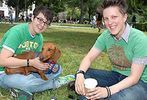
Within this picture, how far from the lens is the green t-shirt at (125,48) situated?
13.8 feet

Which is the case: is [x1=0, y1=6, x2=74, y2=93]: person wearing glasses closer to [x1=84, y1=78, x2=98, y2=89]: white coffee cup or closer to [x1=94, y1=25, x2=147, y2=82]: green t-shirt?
[x1=94, y1=25, x2=147, y2=82]: green t-shirt

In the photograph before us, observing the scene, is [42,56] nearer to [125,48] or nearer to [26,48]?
[26,48]

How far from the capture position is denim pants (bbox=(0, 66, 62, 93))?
218 inches

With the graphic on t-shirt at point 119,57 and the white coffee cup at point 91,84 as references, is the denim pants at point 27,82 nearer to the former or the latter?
the graphic on t-shirt at point 119,57

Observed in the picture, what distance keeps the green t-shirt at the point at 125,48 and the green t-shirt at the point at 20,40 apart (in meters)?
1.26

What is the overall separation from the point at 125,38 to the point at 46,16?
1.43 metres

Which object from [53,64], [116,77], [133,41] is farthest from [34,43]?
[133,41]

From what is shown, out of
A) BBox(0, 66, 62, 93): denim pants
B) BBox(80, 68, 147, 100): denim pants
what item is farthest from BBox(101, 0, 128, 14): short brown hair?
BBox(0, 66, 62, 93): denim pants

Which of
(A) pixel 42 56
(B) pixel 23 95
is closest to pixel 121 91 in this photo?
(B) pixel 23 95

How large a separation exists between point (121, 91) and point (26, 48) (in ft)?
6.76

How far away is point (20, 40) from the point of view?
18.1ft

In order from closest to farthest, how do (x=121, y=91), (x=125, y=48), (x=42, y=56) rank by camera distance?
(x=121, y=91), (x=125, y=48), (x=42, y=56)

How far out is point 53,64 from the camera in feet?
18.5

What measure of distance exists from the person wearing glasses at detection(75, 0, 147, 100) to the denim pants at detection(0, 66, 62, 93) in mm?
1181
